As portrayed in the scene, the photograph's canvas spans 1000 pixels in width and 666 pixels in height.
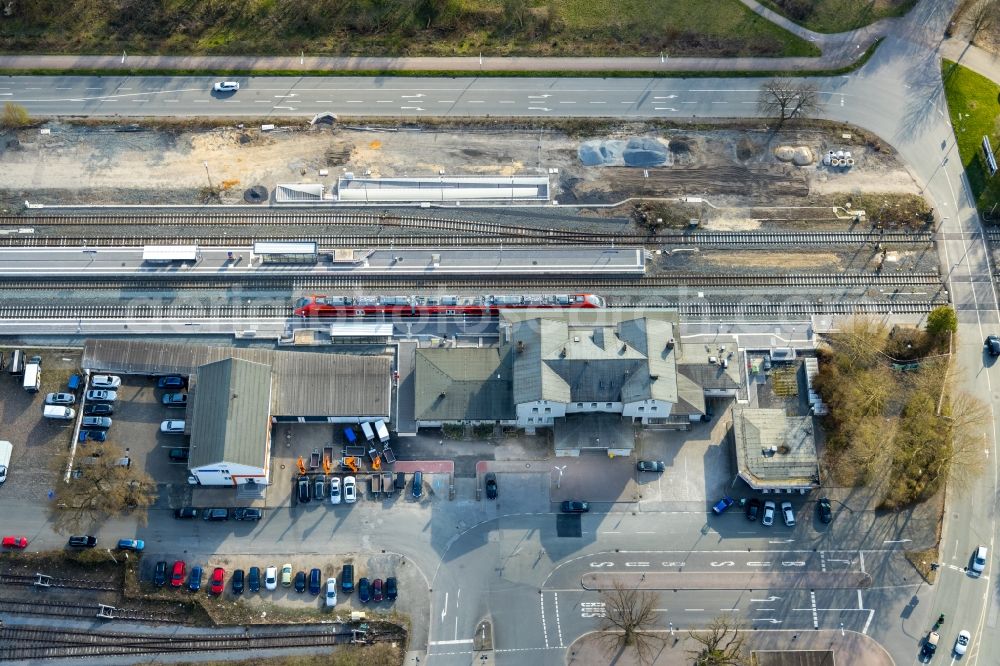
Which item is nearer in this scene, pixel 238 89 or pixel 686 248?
pixel 686 248

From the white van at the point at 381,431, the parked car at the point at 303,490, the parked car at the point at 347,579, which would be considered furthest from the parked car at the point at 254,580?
the white van at the point at 381,431

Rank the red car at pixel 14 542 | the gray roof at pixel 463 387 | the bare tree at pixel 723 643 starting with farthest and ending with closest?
the gray roof at pixel 463 387 < the red car at pixel 14 542 < the bare tree at pixel 723 643

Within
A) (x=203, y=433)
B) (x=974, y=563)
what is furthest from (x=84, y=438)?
(x=974, y=563)

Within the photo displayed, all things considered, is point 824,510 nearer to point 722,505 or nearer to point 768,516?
point 768,516

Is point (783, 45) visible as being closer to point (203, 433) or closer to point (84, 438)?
point (203, 433)

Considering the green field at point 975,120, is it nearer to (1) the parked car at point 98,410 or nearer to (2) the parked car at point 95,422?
(1) the parked car at point 98,410

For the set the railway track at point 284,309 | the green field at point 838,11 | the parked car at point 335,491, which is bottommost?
the parked car at point 335,491
